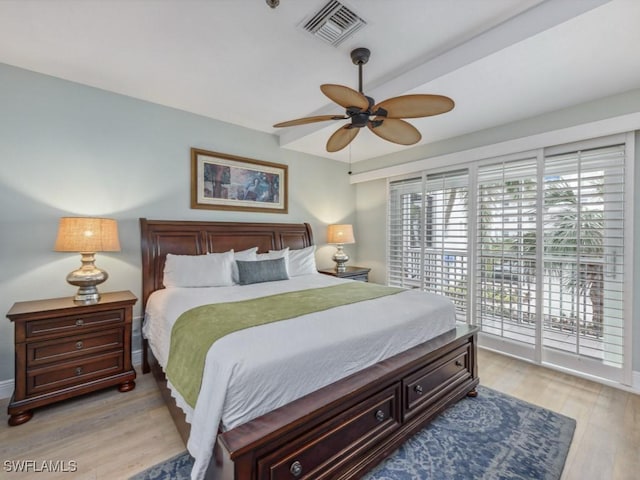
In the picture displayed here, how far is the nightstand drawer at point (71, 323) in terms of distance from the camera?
2168mm

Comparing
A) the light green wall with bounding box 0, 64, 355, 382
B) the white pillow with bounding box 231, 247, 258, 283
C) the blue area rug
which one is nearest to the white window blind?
the blue area rug

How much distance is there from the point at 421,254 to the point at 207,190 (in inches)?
118

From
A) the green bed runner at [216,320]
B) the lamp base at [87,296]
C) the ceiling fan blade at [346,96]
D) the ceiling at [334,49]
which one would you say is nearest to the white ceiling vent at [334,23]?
the ceiling at [334,49]

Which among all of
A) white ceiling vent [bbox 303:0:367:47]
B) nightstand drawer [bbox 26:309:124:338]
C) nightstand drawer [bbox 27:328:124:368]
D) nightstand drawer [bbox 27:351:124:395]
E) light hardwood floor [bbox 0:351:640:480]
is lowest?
light hardwood floor [bbox 0:351:640:480]

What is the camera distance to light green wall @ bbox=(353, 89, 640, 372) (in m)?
2.55

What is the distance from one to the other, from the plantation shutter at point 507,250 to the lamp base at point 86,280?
3968mm

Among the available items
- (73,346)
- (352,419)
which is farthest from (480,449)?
(73,346)

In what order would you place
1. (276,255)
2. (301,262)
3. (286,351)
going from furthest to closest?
(301,262) < (276,255) < (286,351)

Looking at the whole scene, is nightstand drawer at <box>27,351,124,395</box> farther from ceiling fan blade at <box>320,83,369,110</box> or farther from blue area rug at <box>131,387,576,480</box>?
ceiling fan blade at <box>320,83,369,110</box>

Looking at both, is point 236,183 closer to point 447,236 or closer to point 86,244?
point 86,244

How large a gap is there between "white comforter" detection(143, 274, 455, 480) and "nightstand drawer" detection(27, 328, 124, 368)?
15.8 inches

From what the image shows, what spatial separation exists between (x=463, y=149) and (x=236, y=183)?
2.92m

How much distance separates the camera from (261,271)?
3.16 metres

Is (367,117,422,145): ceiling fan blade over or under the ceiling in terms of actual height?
under
